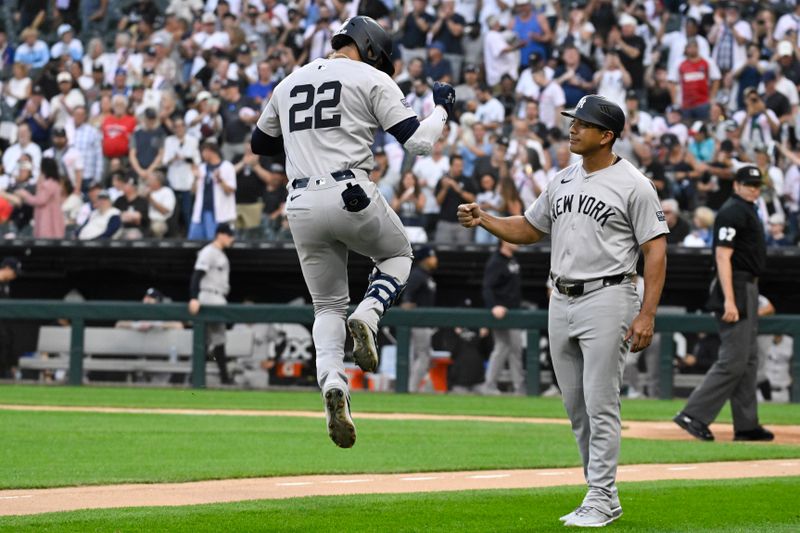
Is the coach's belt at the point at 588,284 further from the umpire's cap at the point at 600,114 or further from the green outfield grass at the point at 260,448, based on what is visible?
the green outfield grass at the point at 260,448

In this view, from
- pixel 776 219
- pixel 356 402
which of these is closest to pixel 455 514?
pixel 356 402

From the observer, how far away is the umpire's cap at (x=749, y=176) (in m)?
11.7

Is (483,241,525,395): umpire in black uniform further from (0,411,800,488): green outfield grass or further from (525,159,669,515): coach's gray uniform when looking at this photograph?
(525,159,669,515): coach's gray uniform

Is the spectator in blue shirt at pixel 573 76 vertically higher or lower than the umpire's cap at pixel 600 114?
higher

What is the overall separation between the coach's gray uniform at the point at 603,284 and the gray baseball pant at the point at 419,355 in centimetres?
1093

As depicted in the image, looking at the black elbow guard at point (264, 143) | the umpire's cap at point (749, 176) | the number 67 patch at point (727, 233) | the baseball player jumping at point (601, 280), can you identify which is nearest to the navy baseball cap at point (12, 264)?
the number 67 patch at point (727, 233)

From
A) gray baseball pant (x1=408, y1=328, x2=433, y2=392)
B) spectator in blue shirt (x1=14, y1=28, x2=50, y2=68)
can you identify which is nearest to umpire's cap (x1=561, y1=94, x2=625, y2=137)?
gray baseball pant (x1=408, y1=328, x2=433, y2=392)

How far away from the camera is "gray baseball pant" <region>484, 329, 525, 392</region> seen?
58.6 feet

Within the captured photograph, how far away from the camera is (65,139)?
71.1 ft

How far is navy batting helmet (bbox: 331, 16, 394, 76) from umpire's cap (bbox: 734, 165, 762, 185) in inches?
207

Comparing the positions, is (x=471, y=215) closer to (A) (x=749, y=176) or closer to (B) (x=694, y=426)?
(A) (x=749, y=176)

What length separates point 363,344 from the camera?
6.97m

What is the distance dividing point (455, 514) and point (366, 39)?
8.30 feet

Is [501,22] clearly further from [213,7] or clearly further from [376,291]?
[376,291]
